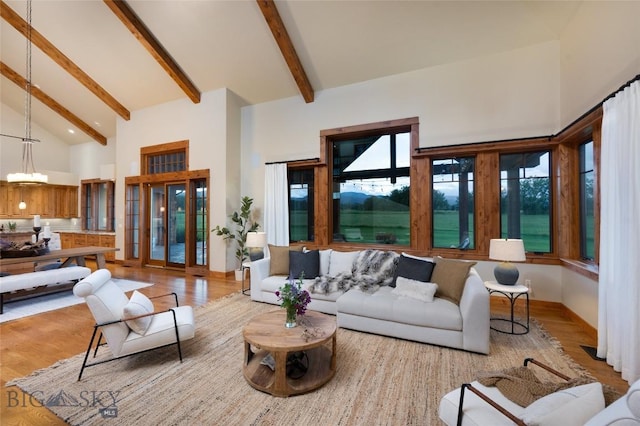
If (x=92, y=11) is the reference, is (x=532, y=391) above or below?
below

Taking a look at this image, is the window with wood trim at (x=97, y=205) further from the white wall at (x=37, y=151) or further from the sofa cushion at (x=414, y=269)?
the sofa cushion at (x=414, y=269)

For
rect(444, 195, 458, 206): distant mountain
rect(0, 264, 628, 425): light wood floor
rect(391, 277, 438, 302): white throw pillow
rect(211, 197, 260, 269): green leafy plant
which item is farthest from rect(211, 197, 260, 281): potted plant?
rect(444, 195, 458, 206): distant mountain

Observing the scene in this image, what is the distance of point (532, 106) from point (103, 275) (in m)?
5.84

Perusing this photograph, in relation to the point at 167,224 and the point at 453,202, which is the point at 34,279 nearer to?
the point at 167,224

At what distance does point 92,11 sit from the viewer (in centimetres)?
510

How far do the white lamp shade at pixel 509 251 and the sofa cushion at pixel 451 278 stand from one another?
428 mm

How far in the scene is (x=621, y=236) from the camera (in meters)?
2.41

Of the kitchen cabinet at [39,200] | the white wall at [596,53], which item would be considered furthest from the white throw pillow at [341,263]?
the kitchen cabinet at [39,200]

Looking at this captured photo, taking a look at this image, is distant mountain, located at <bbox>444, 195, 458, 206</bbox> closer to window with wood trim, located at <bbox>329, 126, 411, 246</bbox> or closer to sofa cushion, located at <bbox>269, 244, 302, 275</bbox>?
window with wood trim, located at <bbox>329, 126, 411, 246</bbox>

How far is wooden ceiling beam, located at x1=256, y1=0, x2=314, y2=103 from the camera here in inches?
167

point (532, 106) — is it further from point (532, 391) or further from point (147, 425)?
point (147, 425)

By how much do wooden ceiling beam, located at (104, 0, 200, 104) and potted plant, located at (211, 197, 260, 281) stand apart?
2718mm

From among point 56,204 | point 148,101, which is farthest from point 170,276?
point 56,204

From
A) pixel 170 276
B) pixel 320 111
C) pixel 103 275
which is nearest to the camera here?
pixel 103 275
